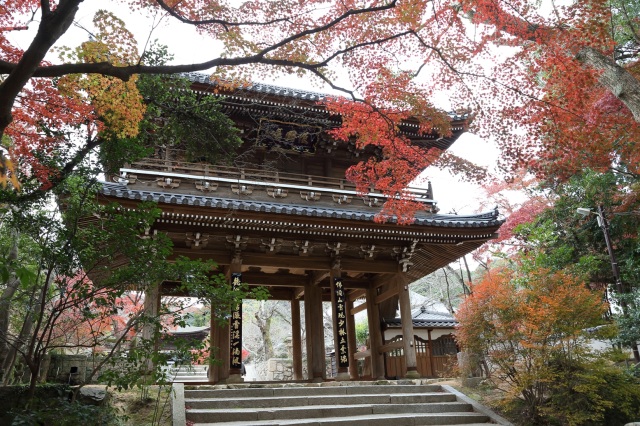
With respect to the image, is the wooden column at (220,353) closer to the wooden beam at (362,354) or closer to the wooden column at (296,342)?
the wooden column at (296,342)

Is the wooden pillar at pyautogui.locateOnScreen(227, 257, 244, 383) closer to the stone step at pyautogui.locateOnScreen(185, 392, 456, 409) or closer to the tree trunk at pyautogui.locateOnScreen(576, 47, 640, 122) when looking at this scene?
the stone step at pyautogui.locateOnScreen(185, 392, 456, 409)

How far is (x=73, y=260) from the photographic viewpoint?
5547 millimetres

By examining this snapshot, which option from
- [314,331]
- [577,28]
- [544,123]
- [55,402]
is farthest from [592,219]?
[55,402]

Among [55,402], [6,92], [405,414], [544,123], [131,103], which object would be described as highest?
[544,123]

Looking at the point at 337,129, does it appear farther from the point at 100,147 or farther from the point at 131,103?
the point at 100,147

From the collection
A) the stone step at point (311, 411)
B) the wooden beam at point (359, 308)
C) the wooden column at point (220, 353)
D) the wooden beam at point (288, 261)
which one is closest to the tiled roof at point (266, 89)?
the wooden beam at point (288, 261)

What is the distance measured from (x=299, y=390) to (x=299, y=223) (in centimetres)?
356

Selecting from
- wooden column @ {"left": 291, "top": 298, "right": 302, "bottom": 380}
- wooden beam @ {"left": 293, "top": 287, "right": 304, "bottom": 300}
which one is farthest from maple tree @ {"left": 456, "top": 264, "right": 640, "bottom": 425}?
wooden column @ {"left": 291, "top": 298, "right": 302, "bottom": 380}

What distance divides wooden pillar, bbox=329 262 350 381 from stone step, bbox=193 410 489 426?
3.08 meters

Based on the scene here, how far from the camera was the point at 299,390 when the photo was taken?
351 inches

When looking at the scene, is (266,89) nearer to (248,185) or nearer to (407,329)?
(248,185)

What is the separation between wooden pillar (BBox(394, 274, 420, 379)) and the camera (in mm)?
11160

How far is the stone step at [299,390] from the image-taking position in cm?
814

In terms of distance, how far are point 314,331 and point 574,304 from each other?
21.2 ft
